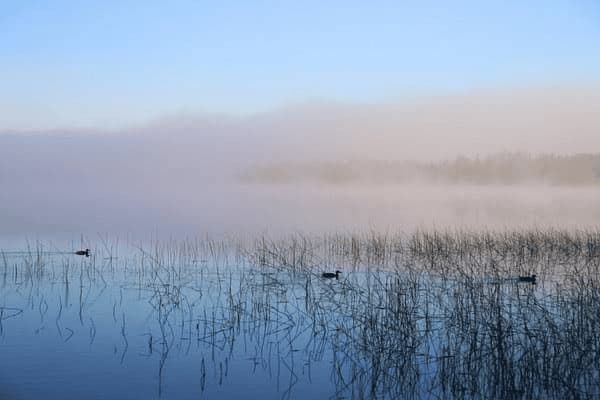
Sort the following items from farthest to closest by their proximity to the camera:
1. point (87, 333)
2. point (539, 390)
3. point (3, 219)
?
1. point (3, 219)
2. point (87, 333)
3. point (539, 390)

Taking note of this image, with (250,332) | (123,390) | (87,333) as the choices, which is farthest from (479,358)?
(87,333)

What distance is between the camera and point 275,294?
9.41 m

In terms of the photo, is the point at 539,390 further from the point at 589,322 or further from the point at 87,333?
the point at 87,333

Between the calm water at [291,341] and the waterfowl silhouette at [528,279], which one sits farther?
the waterfowl silhouette at [528,279]

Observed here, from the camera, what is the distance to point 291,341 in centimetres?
723

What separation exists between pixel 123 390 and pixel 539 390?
3854mm

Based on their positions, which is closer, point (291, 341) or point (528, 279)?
point (291, 341)

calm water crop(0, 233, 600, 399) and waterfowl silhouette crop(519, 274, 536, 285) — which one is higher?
waterfowl silhouette crop(519, 274, 536, 285)

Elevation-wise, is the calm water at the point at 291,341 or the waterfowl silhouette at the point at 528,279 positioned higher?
the waterfowl silhouette at the point at 528,279

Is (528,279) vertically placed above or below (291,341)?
above

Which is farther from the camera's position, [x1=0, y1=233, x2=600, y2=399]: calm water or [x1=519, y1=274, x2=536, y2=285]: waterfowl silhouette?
[x1=519, y1=274, x2=536, y2=285]: waterfowl silhouette

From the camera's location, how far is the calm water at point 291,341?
5715 mm

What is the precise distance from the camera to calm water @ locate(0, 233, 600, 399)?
571cm

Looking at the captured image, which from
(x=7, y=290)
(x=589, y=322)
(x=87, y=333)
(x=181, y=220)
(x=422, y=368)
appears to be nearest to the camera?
(x=422, y=368)
